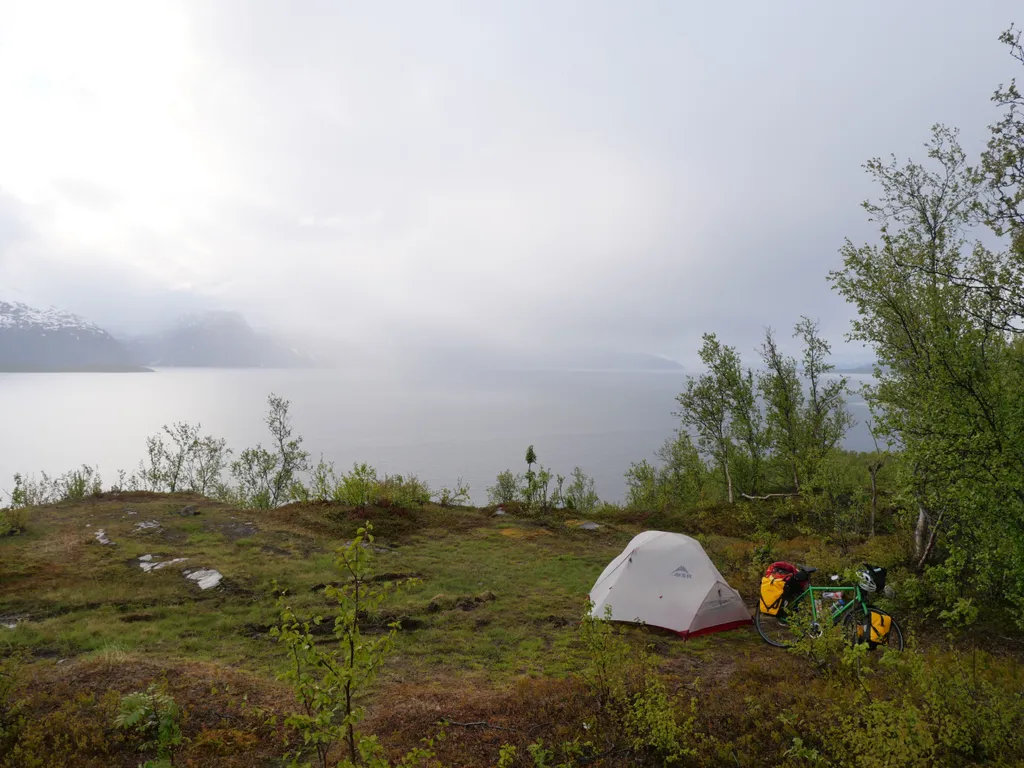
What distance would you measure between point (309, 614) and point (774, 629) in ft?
35.5

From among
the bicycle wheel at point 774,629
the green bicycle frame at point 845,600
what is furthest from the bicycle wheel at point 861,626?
the bicycle wheel at point 774,629

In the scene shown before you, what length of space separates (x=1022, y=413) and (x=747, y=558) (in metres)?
10.5

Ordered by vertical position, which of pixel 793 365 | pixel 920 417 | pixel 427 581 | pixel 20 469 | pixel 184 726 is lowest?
pixel 20 469

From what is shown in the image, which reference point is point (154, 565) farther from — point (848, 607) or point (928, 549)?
point (928, 549)

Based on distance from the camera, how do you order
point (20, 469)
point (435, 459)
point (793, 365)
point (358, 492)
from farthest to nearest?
point (435, 459) < point (20, 469) < point (793, 365) < point (358, 492)

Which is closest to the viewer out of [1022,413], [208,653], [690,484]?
[1022,413]

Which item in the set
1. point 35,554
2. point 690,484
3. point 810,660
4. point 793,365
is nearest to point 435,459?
point 690,484

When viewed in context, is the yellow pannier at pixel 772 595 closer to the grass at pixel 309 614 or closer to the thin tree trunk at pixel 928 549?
the grass at pixel 309 614

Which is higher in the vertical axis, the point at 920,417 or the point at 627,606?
the point at 920,417

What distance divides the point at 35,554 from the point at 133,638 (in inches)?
292

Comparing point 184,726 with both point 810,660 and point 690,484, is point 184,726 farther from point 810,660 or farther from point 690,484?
point 690,484

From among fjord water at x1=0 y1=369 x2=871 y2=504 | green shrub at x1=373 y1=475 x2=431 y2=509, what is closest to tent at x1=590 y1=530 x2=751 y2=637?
green shrub at x1=373 y1=475 x2=431 y2=509

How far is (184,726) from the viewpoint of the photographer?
6.35 m

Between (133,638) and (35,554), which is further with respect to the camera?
(35,554)
